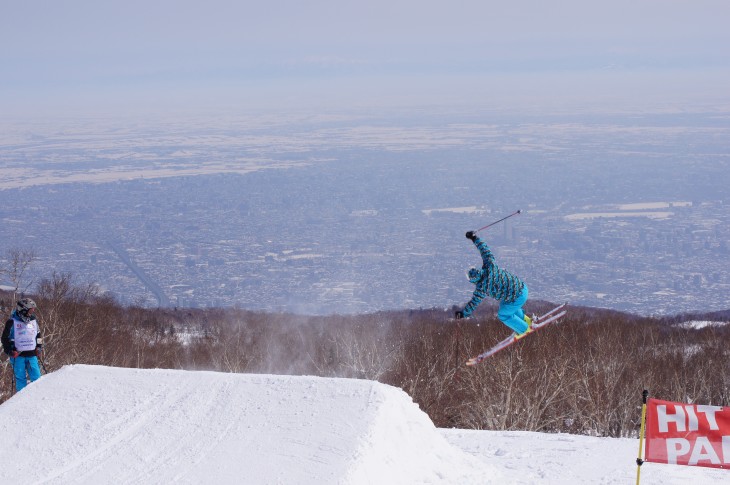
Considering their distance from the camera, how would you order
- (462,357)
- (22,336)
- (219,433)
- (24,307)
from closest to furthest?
(219,433), (24,307), (22,336), (462,357)

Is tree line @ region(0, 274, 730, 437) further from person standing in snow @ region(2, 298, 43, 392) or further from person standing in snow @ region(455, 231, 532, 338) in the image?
person standing in snow @ region(455, 231, 532, 338)

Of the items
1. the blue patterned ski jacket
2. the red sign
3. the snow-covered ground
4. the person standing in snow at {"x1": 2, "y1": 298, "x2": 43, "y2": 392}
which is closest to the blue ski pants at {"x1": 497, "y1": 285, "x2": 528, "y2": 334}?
the blue patterned ski jacket

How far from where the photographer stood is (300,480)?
32.3ft

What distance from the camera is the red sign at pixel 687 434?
9.56m

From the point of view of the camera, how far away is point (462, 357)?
33.3m

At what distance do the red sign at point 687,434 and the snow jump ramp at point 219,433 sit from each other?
2.59m

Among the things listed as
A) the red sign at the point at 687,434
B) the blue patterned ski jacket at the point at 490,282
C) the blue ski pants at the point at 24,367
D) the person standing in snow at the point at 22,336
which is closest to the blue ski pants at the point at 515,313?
the blue patterned ski jacket at the point at 490,282

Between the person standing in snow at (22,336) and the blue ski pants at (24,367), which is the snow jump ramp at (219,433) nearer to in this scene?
the person standing in snow at (22,336)

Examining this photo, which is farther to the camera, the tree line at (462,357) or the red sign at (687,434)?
the tree line at (462,357)

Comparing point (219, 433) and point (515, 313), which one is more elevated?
point (515, 313)

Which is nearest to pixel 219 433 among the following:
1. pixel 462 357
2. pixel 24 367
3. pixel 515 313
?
pixel 515 313

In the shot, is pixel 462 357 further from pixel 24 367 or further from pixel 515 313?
pixel 24 367

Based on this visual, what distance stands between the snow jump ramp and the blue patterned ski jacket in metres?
1.99

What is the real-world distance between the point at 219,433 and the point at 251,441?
0.60m
